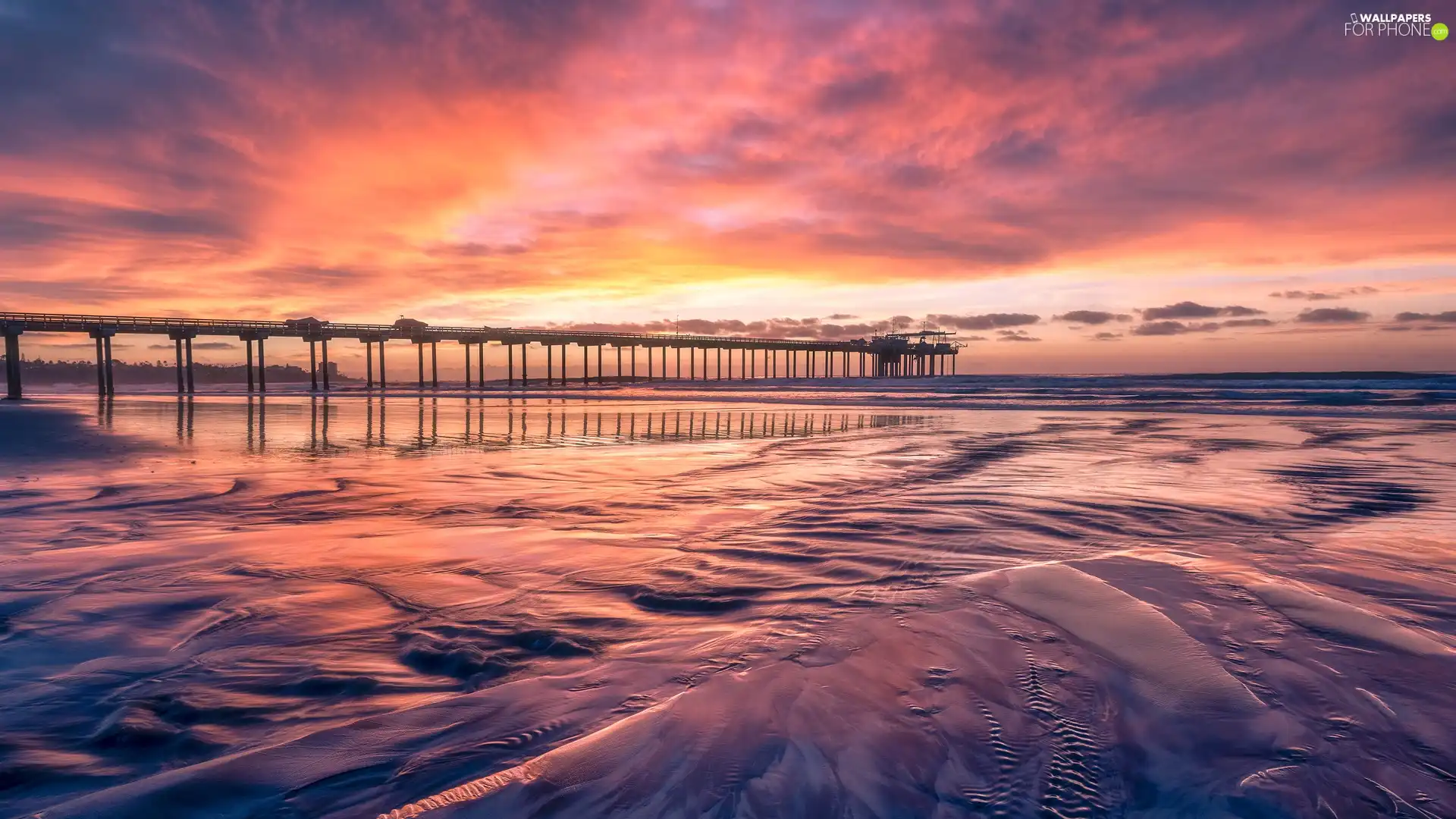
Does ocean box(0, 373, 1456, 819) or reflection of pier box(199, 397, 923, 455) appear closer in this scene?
ocean box(0, 373, 1456, 819)

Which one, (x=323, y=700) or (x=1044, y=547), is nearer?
(x=323, y=700)

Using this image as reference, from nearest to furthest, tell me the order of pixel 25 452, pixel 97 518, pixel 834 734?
1. pixel 834 734
2. pixel 97 518
3. pixel 25 452

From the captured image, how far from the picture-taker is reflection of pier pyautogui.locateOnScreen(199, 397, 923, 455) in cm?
1291

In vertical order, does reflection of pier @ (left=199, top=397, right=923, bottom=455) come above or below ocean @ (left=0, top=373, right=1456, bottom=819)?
below

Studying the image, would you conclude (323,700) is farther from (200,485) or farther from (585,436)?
(585,436)

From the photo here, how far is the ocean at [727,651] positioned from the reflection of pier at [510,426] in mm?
5307

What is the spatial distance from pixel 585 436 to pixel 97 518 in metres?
8.95

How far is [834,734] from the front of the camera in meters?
2.35

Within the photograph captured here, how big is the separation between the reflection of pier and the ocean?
209 inches

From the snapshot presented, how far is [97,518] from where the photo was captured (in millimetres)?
5777

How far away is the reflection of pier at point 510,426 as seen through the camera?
508 inches

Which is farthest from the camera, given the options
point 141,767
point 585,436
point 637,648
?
point 585,436

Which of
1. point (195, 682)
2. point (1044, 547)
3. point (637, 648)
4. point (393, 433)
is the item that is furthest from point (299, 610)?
point (393, 433)

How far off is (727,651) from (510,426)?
15.2m
